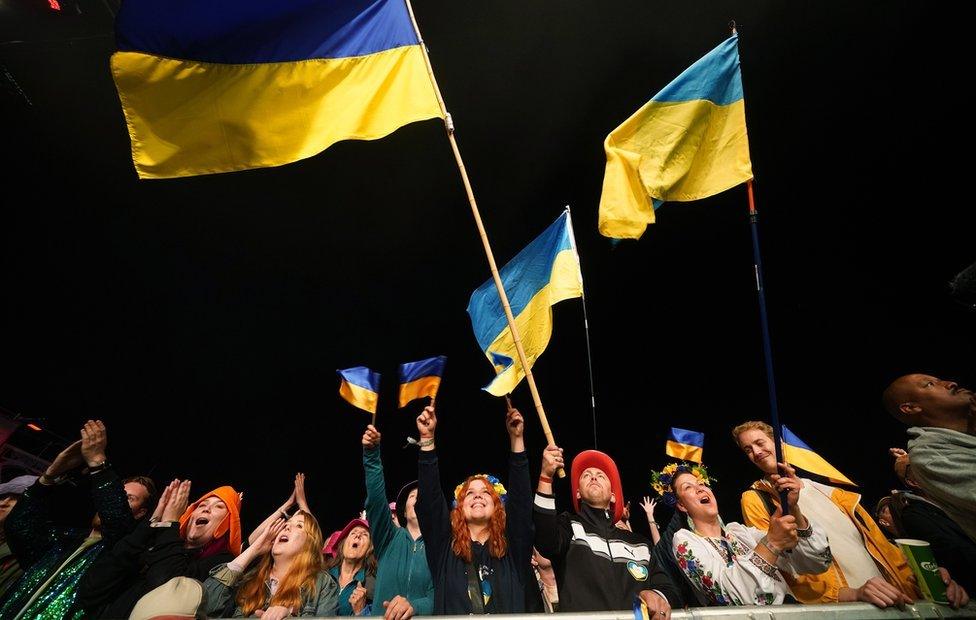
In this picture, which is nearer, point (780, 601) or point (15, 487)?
point (780, 601)

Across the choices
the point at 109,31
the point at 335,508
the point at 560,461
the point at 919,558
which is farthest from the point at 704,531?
the point at 335,508

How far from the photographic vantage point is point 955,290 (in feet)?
9.10

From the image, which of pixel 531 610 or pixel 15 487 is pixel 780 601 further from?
pixel 15 487

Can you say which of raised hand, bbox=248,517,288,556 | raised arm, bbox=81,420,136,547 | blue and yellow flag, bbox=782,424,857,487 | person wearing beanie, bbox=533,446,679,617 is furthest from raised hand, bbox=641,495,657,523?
raised arm, bbox=81,420,136,547

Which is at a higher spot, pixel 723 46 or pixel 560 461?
pixel 723 46

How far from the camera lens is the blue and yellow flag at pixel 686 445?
27.0 feet

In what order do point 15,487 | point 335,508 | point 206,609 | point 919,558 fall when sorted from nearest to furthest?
point 919,558
point 206,609
point 15,487
point 335,508

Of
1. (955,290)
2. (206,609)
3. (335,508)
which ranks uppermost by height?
(955,290)

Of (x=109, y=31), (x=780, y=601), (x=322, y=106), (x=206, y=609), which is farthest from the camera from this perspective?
(x=109, y=31)

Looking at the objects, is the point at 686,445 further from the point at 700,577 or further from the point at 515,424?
the point at 515,424

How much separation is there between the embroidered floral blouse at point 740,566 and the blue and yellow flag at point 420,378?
3.16 m

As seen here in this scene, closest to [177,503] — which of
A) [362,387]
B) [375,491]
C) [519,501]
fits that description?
[375,491]

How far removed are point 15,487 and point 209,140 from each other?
6.64 m

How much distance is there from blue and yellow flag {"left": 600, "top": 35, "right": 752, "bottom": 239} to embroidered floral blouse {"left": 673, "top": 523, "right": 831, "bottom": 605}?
273cm
